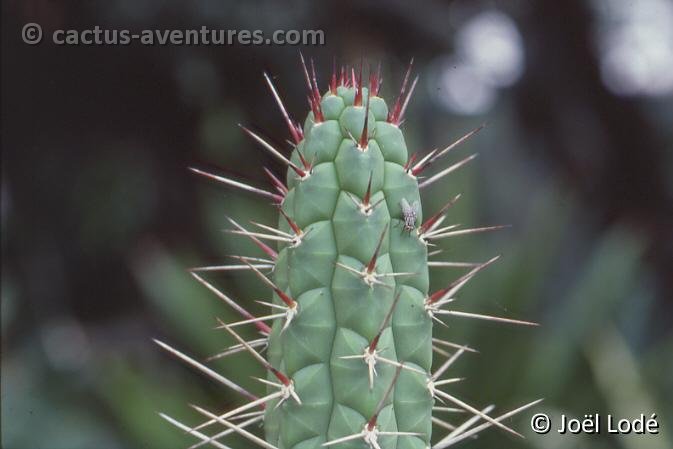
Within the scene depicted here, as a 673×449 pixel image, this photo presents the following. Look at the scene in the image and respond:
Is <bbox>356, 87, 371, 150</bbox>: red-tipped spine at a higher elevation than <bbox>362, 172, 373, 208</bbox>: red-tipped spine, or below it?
higher

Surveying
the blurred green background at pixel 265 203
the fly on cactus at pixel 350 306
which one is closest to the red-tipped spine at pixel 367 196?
the fly on cactus at pixel 350 306

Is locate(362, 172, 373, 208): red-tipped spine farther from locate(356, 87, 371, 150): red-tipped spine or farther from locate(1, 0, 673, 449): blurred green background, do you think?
locate(1, 0, 673, 449): blurred green background

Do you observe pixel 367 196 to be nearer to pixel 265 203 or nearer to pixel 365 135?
pixel 365 135

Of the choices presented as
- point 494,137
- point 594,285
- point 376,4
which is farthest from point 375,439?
point 494,137

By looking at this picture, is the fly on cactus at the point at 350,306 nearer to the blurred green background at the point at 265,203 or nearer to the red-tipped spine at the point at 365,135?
the red-tipped spine at the point at 365,135

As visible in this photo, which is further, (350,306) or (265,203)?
(265,203)

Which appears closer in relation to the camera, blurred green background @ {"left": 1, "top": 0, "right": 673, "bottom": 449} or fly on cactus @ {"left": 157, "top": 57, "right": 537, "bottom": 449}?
fly on cactus @ {"left": 157, "top": 57, "right": 537, "bottom": 449}

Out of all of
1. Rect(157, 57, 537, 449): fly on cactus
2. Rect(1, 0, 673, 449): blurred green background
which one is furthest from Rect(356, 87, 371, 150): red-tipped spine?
Rect(1, 0, 673, 449): blurred green background

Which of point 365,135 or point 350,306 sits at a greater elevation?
point 365,135

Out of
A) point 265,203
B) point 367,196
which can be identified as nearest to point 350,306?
point 367,196
